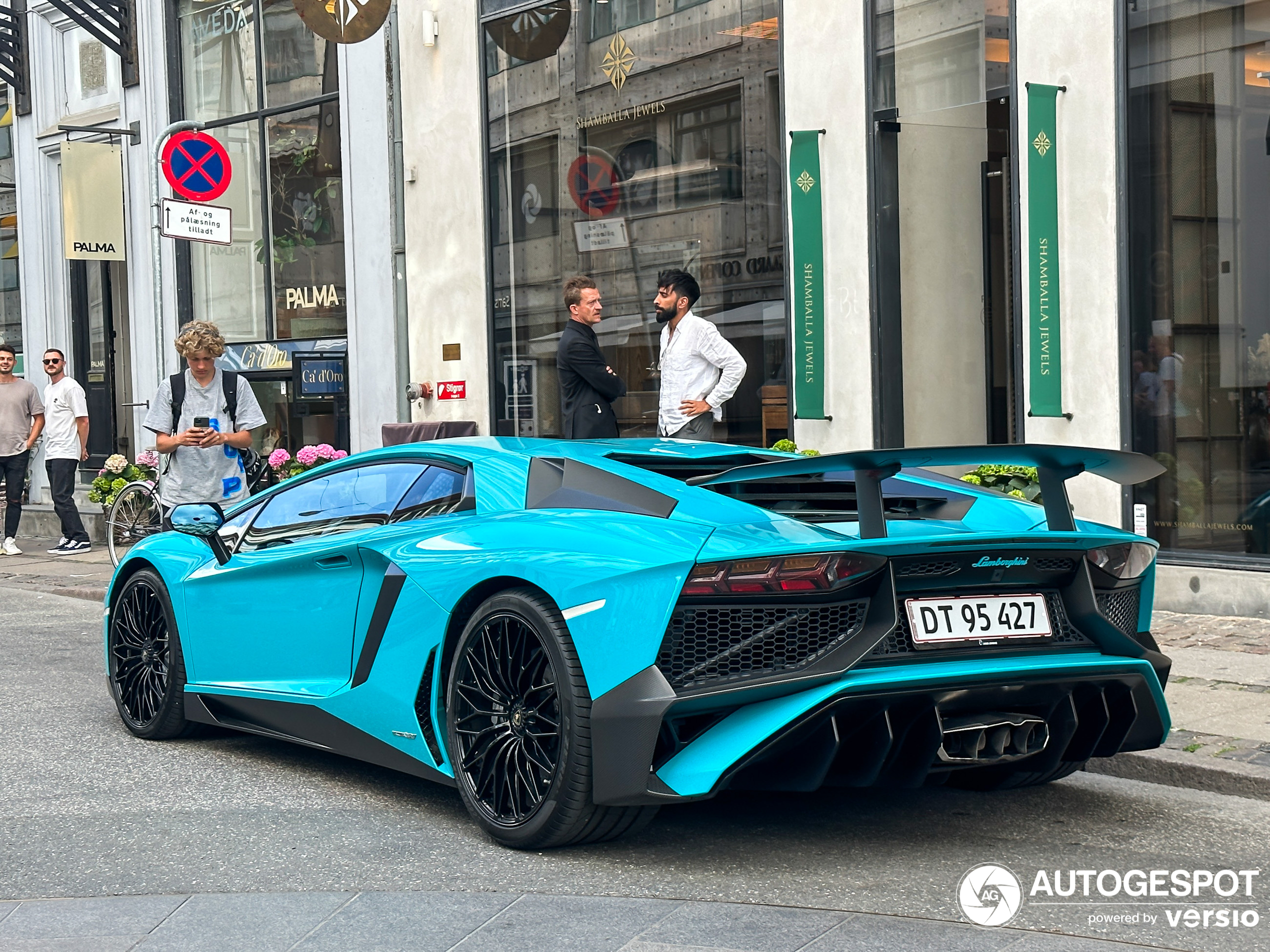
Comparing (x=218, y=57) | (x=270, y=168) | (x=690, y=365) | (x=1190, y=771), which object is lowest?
(x=1190, y=771)

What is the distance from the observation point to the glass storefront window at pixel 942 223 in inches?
411

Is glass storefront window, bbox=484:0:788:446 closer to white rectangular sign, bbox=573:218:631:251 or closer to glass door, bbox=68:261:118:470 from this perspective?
white rectangular sign, bbox=573:218:631:251

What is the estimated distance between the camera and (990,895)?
13.3ft

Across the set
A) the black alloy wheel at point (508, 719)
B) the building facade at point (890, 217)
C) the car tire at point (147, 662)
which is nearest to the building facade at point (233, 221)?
the building facade at point (890, 217)

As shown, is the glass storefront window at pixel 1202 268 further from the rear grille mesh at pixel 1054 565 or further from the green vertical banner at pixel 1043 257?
the rear grille mesh at pixel 1054 565

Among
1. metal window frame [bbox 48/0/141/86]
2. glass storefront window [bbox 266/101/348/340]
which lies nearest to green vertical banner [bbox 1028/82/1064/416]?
glass storefront window [bbox 266/101/348/340]

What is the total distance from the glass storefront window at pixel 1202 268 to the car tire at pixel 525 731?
5.60 m

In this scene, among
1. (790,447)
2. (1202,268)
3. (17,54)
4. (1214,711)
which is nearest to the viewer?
(1214,711)

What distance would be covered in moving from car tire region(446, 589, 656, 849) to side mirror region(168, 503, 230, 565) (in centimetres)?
170

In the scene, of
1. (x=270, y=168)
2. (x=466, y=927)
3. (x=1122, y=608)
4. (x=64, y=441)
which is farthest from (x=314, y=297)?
(x=466, y=927)

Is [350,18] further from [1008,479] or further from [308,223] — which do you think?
[1008,479]

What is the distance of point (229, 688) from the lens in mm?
5867

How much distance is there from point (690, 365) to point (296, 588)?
4700 mm

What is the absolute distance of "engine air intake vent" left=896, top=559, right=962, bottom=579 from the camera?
4172 millimetres
